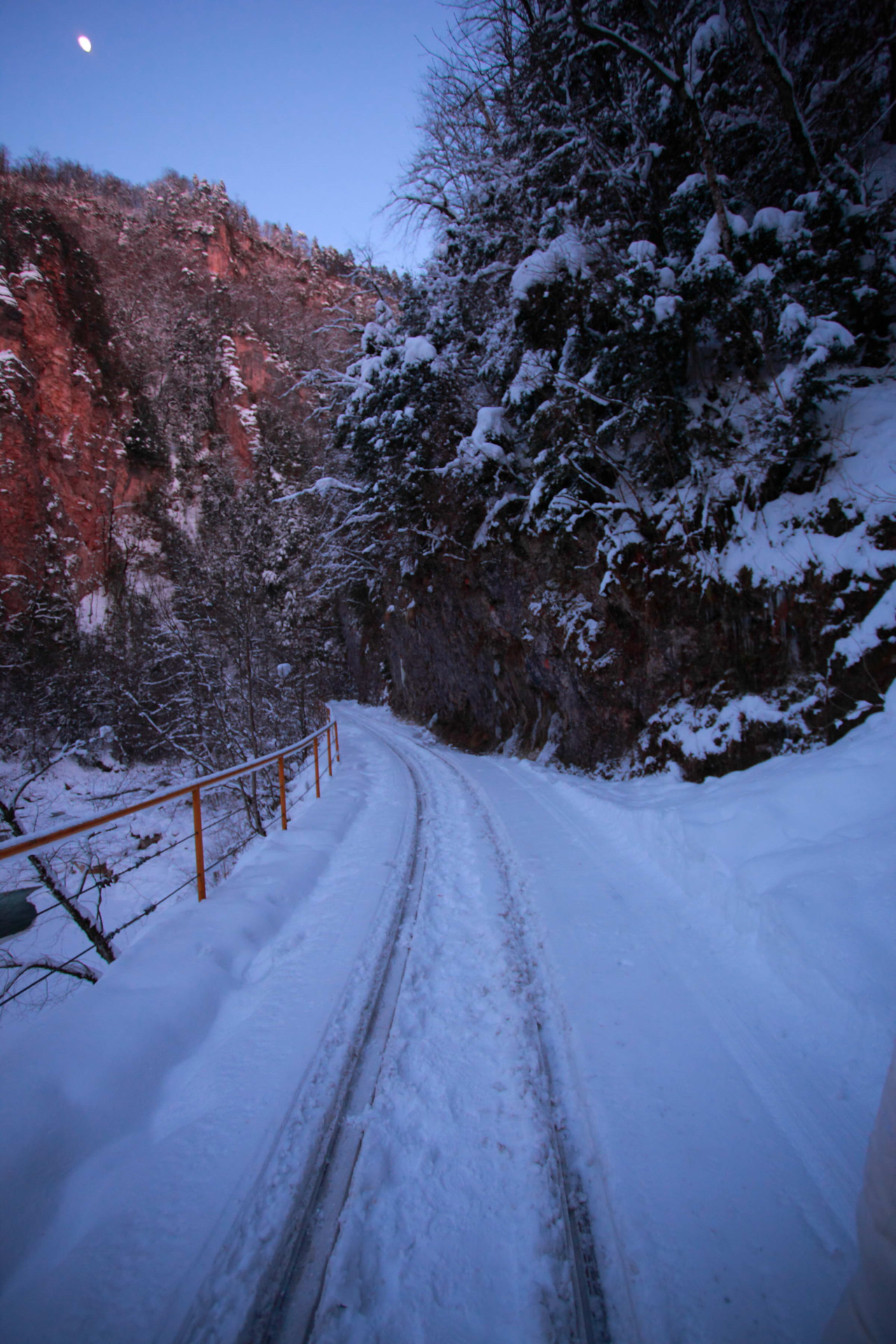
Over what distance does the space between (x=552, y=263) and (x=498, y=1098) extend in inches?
422

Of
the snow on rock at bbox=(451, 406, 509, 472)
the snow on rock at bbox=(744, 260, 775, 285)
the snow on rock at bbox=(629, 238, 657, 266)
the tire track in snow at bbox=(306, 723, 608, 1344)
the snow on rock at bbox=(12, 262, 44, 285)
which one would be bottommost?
the tire track in snow at bbox=(306, 723, 608, 1344)

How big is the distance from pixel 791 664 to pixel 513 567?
21.8 ft

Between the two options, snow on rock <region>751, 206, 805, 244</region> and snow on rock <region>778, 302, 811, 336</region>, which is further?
snow on rock <region>751, 206, 805, 244</region>

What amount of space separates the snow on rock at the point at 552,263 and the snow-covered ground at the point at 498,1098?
27.5ft

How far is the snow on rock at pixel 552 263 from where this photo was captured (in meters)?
7.67

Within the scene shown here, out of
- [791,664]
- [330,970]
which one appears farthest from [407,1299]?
[791,664]

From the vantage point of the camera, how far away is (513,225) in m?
9.24

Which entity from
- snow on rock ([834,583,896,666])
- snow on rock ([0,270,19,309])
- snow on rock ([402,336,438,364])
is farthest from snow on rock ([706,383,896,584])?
snow on rock ([0,270,19,309])

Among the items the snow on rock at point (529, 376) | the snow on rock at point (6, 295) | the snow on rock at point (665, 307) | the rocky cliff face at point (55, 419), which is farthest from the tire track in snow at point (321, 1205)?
the snow on rock at point (6, 295)

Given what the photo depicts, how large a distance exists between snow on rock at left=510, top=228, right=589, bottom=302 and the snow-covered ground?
8390mm

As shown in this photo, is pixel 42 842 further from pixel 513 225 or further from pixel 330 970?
pixel 513 225

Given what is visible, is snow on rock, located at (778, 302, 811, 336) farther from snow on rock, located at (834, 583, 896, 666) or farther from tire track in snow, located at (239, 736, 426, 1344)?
tire track in snow, located at (239, 736, 426, 1344)

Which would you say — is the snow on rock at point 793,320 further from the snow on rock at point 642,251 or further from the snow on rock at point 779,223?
the snow on rock at point 642,251

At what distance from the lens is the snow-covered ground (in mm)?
1516
